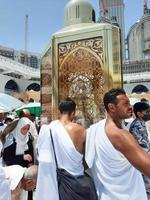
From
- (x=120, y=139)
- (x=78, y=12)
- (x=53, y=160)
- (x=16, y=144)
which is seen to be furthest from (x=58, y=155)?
(x=78, y=12)

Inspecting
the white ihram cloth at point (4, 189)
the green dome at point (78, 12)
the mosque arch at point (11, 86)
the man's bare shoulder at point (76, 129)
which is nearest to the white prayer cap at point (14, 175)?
the white ihram cloth at point (4, 189)

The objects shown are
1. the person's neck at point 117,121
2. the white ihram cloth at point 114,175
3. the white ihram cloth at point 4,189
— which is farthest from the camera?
the person's neck at point 117,121

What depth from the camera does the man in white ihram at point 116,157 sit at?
6.77 feet

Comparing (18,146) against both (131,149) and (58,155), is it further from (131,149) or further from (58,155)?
(131,149)

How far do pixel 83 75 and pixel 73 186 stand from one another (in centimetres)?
356

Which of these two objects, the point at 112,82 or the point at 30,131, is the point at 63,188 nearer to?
the point at 30,131

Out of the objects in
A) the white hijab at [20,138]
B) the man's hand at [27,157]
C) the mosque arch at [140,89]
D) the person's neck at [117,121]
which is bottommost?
the man's hand at [27,157]

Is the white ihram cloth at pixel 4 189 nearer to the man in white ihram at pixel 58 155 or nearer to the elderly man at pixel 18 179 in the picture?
the elderly man at pixel 18 179

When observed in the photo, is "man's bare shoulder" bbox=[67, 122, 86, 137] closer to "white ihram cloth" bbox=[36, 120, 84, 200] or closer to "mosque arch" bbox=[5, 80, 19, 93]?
"white ihram cloth" bbox=[36, 120, 84, 200]

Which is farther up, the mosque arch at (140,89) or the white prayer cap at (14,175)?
the mosque arch at (140,89)

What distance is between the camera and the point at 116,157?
216 cm

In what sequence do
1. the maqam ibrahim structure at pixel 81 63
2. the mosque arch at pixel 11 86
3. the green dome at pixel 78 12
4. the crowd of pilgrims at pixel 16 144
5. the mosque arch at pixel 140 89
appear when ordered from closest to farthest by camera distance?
1. the crowd of pilgrims at pixel 16 144
2. the maqam ibrahim structure at pixel 81 63
3. the green dome at pixel 78 12
4. the mosque arch at pixel 11 86
5. the mosque arch at pixel 140 89

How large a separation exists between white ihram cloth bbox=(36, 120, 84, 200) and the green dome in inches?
156

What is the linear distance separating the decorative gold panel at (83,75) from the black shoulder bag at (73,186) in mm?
3061
